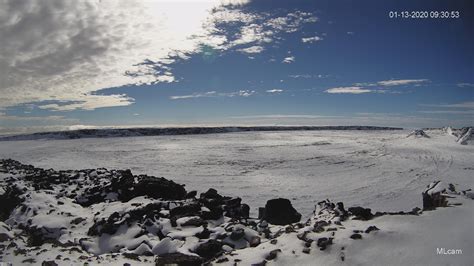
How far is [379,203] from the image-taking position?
1417cm

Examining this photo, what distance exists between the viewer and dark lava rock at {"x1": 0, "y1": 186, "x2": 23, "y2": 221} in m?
12.4

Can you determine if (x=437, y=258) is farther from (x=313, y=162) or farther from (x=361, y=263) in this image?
(x=313, y=162)

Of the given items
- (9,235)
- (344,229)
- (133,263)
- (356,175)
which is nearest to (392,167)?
(356,175)

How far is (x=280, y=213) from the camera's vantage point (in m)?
11.0

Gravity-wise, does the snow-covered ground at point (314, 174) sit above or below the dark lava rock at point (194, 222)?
below

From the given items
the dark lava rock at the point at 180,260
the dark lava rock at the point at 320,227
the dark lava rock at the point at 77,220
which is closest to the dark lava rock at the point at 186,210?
the dark lava rock at the point at 77,220

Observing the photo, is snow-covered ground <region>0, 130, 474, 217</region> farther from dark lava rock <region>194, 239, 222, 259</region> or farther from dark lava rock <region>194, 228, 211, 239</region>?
dark lava rock <region>194, 239, 222, 259</region>

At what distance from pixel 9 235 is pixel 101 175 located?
32.8 feet

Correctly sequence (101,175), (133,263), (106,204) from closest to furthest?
1. (133,263)
2. (106,204)
3. (101,175)

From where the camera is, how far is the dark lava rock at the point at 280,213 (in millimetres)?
10877

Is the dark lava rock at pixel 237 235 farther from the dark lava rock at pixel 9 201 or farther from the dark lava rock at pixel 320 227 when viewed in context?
the dark lava rock at pixel 9 201

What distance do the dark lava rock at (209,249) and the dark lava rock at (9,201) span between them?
28.1ft

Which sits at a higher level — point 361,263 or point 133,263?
point 361,263

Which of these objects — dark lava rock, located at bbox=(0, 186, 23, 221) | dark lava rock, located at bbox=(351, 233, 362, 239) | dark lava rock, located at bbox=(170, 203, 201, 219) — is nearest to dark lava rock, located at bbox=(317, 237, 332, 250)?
dark lava rock, located at bbox=(351, 233, 362, 239)
